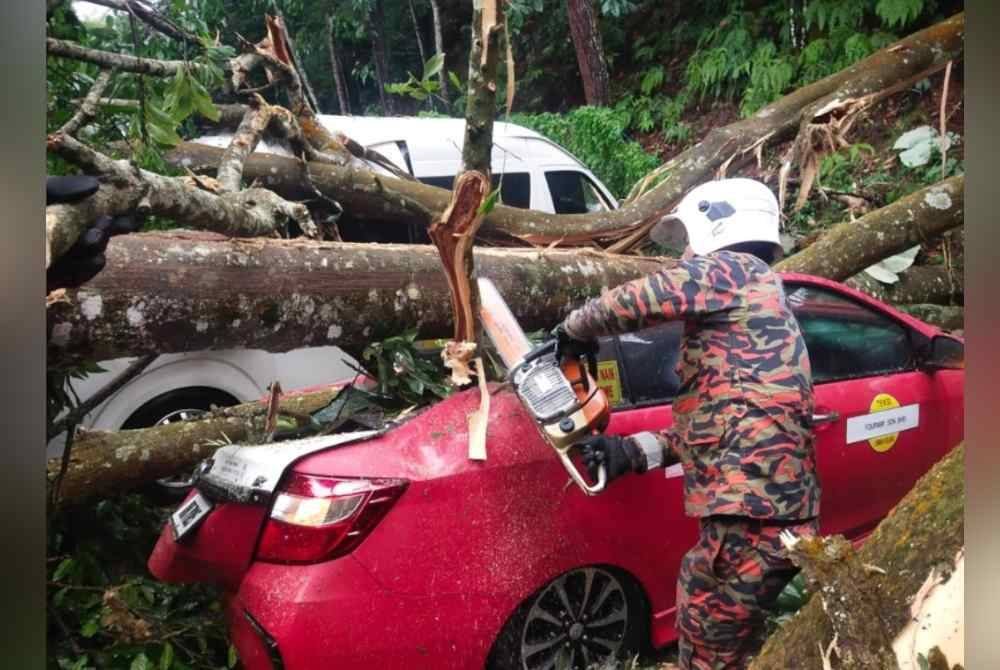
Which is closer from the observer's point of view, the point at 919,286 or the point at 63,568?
the point at 63,568

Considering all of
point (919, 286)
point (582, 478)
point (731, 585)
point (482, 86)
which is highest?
point (482, 86)

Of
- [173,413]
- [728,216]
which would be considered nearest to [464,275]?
[728,216]

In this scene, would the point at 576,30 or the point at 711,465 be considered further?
Answer: the point at 576,30

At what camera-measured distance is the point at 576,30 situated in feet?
8.31

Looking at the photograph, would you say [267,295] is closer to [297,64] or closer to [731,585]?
[297,64]

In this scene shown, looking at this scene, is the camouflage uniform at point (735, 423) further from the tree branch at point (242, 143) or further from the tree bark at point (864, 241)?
the tree branch at point (242, 143)

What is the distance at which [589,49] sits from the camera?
256cm

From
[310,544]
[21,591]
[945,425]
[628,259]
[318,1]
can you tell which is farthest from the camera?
[628,259]

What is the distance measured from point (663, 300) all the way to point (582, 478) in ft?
1.50

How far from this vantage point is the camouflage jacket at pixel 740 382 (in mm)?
1943

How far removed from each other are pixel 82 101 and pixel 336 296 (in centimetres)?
81

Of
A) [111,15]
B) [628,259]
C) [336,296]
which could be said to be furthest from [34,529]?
[628,259]

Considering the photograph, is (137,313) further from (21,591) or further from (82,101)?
(21,591)

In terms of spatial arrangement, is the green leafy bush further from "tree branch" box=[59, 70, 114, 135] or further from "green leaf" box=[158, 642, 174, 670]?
"green leaf" box=[158, 642, 174, 670]
